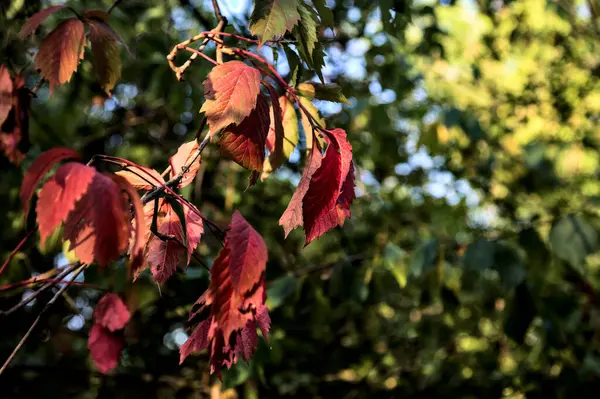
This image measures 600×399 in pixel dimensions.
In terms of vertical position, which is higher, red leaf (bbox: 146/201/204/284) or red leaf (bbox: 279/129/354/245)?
red leaf (bbox: 279/129/354/245)

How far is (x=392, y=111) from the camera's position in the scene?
5.12 meters

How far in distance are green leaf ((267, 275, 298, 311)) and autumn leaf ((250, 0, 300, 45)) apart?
115cm

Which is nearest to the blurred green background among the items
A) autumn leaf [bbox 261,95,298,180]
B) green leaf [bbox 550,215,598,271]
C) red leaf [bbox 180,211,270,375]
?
green leaf [bbox 550,215,598,271]

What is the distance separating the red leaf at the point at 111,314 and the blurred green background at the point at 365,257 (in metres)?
0.06

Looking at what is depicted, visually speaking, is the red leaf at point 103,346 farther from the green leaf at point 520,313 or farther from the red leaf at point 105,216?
the green leaf at point 520,313

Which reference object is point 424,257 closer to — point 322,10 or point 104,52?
point 322,10

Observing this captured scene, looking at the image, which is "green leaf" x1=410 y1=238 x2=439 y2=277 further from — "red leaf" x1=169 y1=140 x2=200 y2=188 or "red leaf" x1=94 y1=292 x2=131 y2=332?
"red leaf" x1=169 y1=140 x2=200 y2=188

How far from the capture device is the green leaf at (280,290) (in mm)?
1988

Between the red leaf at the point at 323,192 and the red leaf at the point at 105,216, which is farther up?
the red leaf at the point at 105,216

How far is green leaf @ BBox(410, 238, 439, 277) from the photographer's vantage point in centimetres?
193

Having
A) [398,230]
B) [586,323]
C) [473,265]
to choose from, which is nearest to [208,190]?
[398,230]

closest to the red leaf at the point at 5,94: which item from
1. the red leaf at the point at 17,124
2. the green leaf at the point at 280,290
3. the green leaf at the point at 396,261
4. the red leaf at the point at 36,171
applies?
the red leaf at the point at 17,124

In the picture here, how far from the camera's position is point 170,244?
40.4 inches

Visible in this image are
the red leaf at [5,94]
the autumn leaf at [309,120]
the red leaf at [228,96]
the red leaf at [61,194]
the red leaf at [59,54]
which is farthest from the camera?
the red leaf at [5,94]
